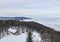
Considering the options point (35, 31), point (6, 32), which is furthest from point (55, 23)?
point (6, 32)

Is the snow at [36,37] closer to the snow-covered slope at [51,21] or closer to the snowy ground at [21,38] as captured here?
the snowy ground at [21,38]

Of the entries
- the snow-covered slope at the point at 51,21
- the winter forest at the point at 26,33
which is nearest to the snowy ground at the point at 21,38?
the winter forest at the point at 26,33

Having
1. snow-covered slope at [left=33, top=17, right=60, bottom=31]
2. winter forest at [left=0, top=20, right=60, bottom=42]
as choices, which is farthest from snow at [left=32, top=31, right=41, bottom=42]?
snow-covered slope at [left=33, top=17, right=60, bottom=31]

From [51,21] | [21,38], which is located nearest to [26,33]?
[21,38]

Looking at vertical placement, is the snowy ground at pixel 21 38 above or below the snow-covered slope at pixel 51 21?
below

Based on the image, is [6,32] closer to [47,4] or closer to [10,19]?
[10,19]

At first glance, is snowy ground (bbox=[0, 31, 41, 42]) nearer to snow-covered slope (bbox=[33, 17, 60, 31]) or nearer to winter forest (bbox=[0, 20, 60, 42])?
winter forest (bbox=[0, 20, 60, 42])

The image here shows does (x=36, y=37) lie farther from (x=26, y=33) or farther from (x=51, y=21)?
(x=51, y=21)

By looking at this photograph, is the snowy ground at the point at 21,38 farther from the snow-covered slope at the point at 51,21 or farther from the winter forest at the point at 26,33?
the snow-covered slope at the point at 51,21

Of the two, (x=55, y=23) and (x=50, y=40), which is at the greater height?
(x=55, y=23)
